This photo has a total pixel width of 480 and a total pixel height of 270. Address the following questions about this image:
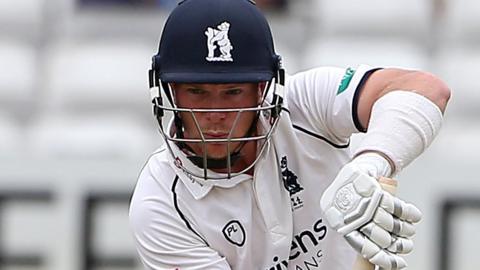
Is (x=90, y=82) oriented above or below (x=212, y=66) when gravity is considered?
below

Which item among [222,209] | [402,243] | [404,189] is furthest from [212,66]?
[404,189]

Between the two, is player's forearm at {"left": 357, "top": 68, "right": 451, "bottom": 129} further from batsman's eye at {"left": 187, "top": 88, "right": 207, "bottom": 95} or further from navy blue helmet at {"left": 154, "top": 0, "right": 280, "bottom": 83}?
batsman's eye at {"left": 187, "top": 88, "right": 207, "bottom": 95}

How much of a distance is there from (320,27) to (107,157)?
91 centimetres

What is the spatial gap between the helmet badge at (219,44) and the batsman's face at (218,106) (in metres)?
0.05

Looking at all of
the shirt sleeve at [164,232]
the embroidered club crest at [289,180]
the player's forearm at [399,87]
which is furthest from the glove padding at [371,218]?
the shirt sleeve at [164,232]

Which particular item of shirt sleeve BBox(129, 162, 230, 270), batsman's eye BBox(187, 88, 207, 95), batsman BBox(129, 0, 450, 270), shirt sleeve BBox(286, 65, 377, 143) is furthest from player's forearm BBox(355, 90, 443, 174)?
shirt sleeve BBox(129, 162, 230, 270)

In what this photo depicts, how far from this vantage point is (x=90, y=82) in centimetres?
467

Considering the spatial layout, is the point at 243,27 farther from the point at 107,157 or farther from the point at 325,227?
the point at 107,157

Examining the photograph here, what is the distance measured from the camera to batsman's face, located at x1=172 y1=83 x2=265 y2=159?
2404 mm

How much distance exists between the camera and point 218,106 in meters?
2.40

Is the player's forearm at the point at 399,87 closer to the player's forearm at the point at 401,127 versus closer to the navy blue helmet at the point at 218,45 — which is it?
the player's forearm at the point at 401,127

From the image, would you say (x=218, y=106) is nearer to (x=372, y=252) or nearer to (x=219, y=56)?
(x=219, y=56)

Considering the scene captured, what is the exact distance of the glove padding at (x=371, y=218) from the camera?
219cm

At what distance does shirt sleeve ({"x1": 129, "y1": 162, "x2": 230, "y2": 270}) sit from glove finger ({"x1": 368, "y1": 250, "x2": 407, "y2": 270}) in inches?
18.5
